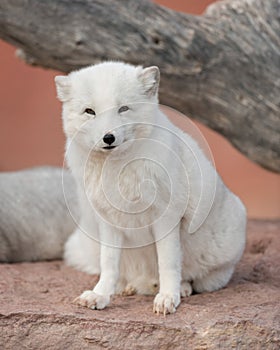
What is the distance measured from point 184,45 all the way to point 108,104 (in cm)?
166

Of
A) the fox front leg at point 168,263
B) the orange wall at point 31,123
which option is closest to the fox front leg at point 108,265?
the fox front leg at point 168,263

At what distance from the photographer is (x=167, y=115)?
3.74m

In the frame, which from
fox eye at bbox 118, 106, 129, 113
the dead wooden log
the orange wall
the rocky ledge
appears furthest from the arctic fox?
the orange wall

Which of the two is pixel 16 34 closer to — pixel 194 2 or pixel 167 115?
pixel 167 115

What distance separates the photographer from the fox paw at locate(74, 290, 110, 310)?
11.2ft

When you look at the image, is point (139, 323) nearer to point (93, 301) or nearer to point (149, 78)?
point (93, 301)

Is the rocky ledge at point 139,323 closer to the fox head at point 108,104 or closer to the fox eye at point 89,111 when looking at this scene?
the fox head at point 108,104

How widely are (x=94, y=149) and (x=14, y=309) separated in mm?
830

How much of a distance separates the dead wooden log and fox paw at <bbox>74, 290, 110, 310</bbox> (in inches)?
71.6

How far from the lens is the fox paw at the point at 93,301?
11.2ft

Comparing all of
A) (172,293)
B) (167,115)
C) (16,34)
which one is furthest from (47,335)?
(16,34)

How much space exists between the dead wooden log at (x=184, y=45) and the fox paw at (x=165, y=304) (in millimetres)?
1825

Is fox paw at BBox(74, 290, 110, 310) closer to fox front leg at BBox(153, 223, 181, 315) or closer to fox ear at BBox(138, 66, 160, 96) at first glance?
fox front leg at BBox(153, 223, 181, 315)

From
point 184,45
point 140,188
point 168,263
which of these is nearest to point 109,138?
point 140,188
